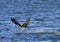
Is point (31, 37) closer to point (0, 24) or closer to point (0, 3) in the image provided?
point (0, 24)

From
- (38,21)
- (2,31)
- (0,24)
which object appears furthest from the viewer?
(38,21)

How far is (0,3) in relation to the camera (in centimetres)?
4122

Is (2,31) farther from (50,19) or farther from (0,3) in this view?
(0,3)

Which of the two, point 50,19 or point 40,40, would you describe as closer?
point 40,40

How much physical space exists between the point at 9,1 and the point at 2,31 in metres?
23.1

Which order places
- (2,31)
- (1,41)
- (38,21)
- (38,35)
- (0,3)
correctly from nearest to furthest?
(1,41) → (38,35) → (2,31) → (38,21) → (0,3)

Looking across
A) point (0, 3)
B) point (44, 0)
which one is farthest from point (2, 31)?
point (44, 0)

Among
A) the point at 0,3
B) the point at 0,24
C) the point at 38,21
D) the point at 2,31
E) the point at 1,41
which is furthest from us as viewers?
the point at 0,3

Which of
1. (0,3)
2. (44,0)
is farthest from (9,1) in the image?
(44,0)

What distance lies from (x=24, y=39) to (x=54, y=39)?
180 cm

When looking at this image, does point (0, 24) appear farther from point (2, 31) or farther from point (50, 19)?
point (50, 19)

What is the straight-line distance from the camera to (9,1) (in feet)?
143

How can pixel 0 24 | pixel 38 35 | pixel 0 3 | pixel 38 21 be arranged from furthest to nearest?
pixel 0 3 < pixel 38 21 < pixel 0 24 < pixel 38 35

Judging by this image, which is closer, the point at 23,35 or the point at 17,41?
the point at 17,41
